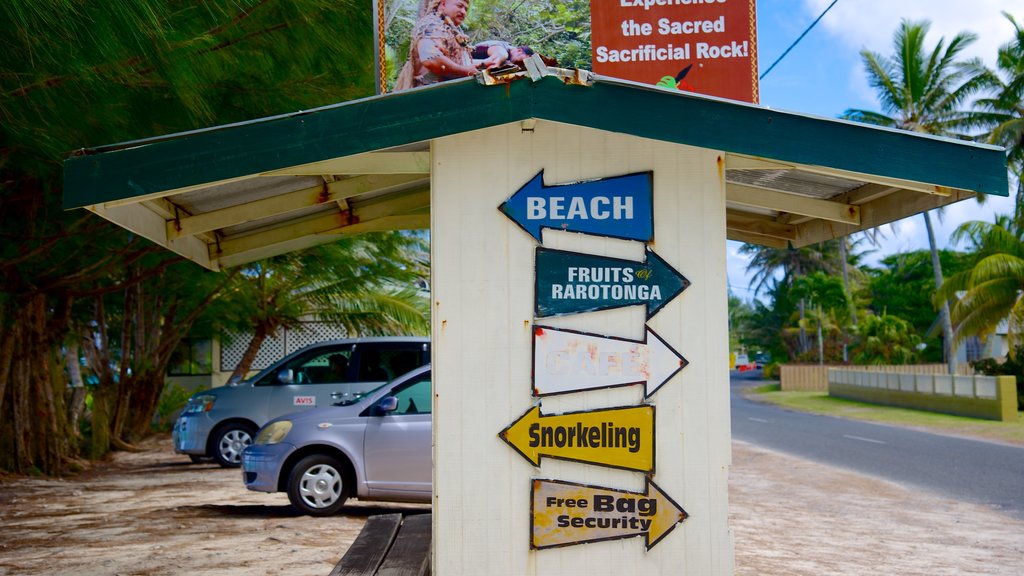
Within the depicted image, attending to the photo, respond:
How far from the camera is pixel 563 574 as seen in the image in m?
4.64

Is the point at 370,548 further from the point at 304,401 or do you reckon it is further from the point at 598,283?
the point at 304,401

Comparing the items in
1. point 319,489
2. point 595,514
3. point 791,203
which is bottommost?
point 319,489

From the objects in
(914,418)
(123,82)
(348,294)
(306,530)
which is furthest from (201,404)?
(914,418)

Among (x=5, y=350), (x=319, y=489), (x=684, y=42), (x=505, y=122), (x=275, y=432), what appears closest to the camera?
(x=505, y=122)

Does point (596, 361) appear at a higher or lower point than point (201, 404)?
higher

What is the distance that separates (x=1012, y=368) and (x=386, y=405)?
80.8 feet

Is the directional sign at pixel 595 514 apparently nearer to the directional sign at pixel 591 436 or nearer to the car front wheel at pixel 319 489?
the directional sign at pixel 591 436

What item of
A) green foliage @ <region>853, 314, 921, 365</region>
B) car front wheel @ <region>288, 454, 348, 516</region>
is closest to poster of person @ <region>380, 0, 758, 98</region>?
car front wheel @ <region>288, 454, 348, 516</region>

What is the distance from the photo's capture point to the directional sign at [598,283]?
15.4 ft

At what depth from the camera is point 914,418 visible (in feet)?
85.1

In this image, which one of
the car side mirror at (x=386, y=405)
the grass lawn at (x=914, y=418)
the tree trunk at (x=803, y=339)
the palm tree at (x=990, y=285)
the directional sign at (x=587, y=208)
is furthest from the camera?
the tree trunk at (x=803, y=339)

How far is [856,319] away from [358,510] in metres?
50.9

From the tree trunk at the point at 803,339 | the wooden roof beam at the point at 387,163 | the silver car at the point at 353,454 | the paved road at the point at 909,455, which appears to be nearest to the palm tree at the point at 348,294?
the silver car at the point at 353,454

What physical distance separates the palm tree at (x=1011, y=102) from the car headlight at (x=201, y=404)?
25064 millimetres
